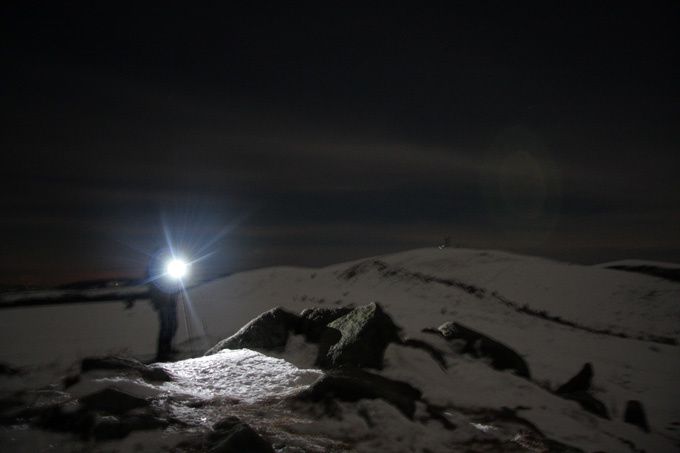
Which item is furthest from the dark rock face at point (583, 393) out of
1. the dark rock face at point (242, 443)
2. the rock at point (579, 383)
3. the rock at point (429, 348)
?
the dark rock face at point (242, 443)

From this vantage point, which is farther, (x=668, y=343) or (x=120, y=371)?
(x=668, y=343)

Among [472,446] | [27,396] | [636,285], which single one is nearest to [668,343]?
[636,285]

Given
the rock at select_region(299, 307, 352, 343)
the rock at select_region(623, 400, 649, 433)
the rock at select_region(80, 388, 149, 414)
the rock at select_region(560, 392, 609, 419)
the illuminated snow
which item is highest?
the rock at select_region(299, 307, 352, 343)

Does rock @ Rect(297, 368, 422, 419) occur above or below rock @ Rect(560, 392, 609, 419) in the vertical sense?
above

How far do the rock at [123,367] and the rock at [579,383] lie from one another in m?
8.32

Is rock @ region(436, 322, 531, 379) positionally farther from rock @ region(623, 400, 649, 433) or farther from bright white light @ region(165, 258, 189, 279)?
bright white light @ region(165, 258, 189, 279)

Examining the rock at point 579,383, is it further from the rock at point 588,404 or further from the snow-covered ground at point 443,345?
the rock at point 588,404

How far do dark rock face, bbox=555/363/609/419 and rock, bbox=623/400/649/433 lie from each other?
389 millimetres

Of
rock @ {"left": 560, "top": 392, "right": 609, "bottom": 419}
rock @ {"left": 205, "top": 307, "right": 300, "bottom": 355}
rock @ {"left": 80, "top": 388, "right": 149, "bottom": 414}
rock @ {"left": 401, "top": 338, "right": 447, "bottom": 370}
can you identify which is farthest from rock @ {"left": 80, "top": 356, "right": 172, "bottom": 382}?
rock @ {"left": 560, "top": 392, "right": 609, "bottom": 419}

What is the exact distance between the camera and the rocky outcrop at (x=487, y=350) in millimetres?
9383

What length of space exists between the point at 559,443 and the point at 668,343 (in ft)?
38.3

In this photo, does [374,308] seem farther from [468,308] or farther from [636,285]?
[636,285]

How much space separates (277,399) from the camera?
22.1 feet

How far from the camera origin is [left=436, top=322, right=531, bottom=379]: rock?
9375 mm
